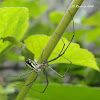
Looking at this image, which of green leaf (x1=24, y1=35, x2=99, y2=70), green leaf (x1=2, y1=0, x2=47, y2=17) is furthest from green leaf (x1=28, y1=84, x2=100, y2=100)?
green leaf (x1=2, y1=0, x2=47, y2=17)

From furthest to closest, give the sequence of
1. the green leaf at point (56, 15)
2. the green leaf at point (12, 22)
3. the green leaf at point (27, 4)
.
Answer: the green leaf at point (56, 15) < the green leaf at point (27, 4) < the green leaf at point (12, 22)

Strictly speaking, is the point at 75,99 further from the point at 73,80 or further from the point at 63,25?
the point at 73,80

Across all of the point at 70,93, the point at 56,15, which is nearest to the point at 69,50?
the point at 70,93

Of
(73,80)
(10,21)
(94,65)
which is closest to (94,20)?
(73,80)

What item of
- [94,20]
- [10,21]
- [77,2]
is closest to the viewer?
[77,2]

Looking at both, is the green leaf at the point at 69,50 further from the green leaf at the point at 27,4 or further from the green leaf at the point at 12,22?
Answer: the green leaf at the point at 27,4

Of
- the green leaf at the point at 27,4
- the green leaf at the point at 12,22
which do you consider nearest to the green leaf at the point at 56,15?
the green leaf at the point at 27,4
